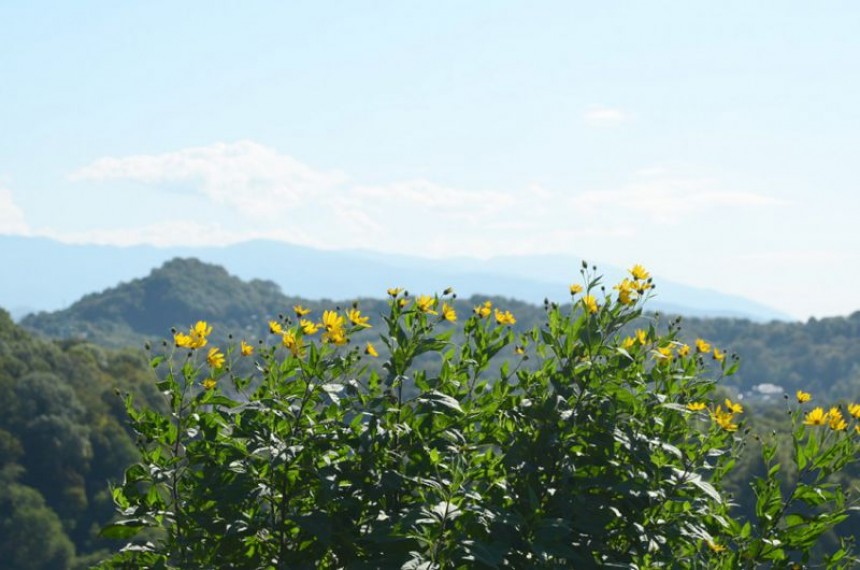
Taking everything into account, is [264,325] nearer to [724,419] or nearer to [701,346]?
[701,346]

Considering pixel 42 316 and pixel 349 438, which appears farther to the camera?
pixel 42 316


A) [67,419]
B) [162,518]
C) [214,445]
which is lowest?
[67,419]

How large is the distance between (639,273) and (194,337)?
1.79 meters

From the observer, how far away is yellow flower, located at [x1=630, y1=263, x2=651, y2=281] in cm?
410

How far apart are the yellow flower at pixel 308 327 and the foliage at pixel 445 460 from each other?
1 cm

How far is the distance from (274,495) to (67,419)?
5683cm

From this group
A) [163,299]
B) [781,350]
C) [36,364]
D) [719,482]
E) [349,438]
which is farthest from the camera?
[163,299]

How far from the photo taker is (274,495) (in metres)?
3.56

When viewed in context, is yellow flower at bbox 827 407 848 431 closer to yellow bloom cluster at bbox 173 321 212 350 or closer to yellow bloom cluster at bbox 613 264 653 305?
yellow bloom cluster at bbox 613 264 653 305

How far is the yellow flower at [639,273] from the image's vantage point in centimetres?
410

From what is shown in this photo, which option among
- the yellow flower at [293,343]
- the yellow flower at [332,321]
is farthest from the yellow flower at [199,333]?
the yellow flower at [332,321]

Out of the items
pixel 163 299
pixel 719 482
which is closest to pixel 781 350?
pixel 163 299

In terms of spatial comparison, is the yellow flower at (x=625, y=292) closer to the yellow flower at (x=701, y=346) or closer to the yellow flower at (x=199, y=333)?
the yellow flower at (x=701, y=346)

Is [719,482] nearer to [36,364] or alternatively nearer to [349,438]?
[349,438]
